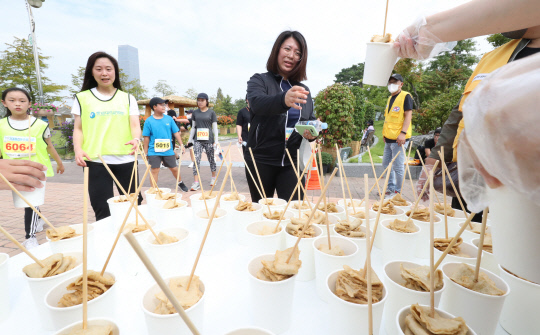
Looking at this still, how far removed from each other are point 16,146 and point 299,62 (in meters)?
2.90

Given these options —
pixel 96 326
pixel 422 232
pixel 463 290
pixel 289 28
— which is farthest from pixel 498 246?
pixel 289 28

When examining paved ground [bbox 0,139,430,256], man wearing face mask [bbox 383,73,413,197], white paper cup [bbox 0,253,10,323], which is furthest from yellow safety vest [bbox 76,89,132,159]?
man wearing face mask [bbox 383,73,413,197]

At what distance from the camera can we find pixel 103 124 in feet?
7.07

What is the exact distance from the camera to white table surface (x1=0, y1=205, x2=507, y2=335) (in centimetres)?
81

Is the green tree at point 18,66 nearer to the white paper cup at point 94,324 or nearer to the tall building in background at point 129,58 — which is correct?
the white paper cup at point 94,324

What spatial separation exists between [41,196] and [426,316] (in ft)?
8.02

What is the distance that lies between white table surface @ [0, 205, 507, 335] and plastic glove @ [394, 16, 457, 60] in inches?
42.1

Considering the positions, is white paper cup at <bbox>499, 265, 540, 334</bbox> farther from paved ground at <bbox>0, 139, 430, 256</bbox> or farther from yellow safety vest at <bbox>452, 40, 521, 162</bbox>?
paved ground at <bbox>0, 139, 430, 256</bbox>

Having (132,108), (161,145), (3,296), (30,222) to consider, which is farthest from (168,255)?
(161,145)

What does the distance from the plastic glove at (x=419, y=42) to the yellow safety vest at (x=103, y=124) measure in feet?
7.10

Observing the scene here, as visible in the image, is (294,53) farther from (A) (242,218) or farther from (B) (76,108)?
(B) (76,108)

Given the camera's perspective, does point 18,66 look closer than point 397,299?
No

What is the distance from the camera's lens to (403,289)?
786 millimetres

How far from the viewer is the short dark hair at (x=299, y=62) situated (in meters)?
1.95
